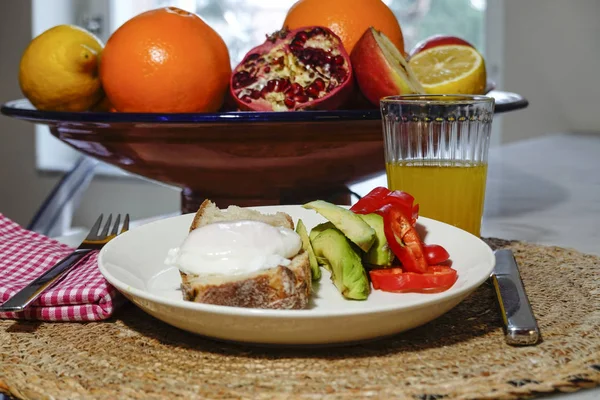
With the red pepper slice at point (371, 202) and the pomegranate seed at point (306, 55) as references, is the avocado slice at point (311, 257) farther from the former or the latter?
the pomegranate seed at point (306, 55)

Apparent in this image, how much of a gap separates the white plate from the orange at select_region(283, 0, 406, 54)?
0.40m

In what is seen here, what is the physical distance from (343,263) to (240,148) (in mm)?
276

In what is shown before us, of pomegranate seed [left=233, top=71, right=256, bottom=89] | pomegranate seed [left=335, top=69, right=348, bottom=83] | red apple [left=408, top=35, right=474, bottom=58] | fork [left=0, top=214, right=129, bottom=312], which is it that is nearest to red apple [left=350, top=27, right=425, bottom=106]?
pomegranate seed [left=335, top=69, right=348, bottom=83]

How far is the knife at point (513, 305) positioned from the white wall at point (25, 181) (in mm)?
2835

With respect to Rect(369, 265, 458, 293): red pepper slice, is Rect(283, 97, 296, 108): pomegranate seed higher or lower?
higher

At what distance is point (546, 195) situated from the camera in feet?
4.93

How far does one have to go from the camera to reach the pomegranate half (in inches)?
37.4

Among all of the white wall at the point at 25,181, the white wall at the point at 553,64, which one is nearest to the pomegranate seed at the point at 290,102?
the white wall at the point at 553,64

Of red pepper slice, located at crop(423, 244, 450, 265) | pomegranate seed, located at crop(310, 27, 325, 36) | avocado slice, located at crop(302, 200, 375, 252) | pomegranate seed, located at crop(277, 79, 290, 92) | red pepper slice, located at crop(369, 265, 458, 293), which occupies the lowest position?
red pepper slice, located at crop(369, 265, 458, 293)

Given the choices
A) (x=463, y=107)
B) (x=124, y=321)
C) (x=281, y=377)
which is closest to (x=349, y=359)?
(x=281, y=377)

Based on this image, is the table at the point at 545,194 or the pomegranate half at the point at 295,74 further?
the table at the point at 545,194

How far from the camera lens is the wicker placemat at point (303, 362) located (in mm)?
539

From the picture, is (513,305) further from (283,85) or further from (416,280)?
(283,85)

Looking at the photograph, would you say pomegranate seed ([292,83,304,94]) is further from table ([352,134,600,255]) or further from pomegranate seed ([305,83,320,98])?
table ([352,134,600,255])
